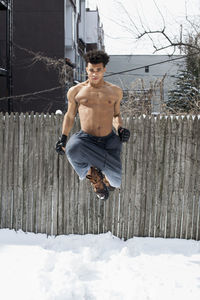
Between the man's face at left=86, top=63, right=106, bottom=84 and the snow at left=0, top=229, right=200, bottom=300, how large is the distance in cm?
298

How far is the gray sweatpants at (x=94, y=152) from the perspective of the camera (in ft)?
6.76

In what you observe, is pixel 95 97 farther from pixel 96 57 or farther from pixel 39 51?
pixel 39 51

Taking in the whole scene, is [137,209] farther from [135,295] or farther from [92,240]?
[135,295]

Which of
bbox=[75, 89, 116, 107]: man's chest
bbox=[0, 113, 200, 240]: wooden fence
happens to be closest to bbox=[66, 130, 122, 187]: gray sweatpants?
bbox=[75, 89, 116, 107]: man's chest

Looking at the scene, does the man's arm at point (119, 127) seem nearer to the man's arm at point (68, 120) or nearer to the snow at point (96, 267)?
the man's arm at point (68, 120)

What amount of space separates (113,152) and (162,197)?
371cm

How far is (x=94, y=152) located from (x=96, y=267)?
322 cm

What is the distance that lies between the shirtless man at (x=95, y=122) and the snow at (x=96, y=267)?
2.49 m

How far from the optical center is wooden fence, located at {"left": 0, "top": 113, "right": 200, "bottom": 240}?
18.2 feet

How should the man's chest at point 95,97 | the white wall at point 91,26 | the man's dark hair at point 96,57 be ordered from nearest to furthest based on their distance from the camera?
the man's dark hair at point 96,57 → the man's chest at point 95,97 → the white wall at point 91,26

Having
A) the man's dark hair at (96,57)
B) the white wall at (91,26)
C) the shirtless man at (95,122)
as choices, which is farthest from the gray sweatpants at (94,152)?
the white wall at (91,26)

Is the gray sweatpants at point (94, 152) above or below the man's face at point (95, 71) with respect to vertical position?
below

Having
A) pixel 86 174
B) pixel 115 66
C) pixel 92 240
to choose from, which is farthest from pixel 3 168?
pixel 115 66

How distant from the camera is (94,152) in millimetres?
2100
